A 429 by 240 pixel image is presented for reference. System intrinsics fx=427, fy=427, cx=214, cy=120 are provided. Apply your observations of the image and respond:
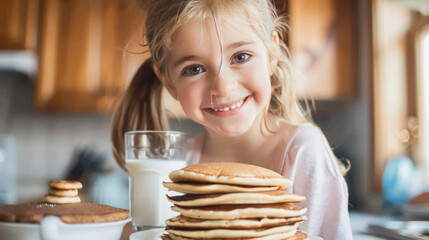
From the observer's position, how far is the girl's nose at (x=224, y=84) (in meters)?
0.83

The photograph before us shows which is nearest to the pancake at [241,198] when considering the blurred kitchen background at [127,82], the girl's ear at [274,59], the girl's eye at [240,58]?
the girl's eye at [240,58]

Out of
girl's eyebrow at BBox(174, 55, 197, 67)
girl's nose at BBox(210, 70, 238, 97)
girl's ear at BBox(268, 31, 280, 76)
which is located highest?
girl's ear at BBox(268, 31, 280, 76)

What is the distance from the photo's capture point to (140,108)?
1134mm

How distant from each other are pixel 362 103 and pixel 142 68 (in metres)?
1.73

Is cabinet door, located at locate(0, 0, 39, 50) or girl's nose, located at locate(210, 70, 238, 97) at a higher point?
cabinet door, located at locate(0, 0, 39, 50)

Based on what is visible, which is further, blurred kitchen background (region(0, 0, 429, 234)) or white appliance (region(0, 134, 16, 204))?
white appliance (region(0, 134, 16, 204))

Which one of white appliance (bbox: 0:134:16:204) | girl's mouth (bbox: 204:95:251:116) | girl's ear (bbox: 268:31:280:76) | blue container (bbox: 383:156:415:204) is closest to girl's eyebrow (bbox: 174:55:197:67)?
girl's mouth (bbox: 204:95:251:116)

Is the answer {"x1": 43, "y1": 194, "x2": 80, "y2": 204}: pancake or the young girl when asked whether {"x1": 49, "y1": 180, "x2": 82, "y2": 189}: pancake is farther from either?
the young girl

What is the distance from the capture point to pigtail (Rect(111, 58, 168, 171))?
1126 mm

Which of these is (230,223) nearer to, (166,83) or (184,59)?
(184,59)

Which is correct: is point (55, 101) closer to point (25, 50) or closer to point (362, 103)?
point (25, 50)

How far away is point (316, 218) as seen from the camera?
0.86 meters

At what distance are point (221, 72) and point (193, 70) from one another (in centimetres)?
7

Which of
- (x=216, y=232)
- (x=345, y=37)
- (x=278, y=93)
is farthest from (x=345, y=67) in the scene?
(x=216, y=232)
